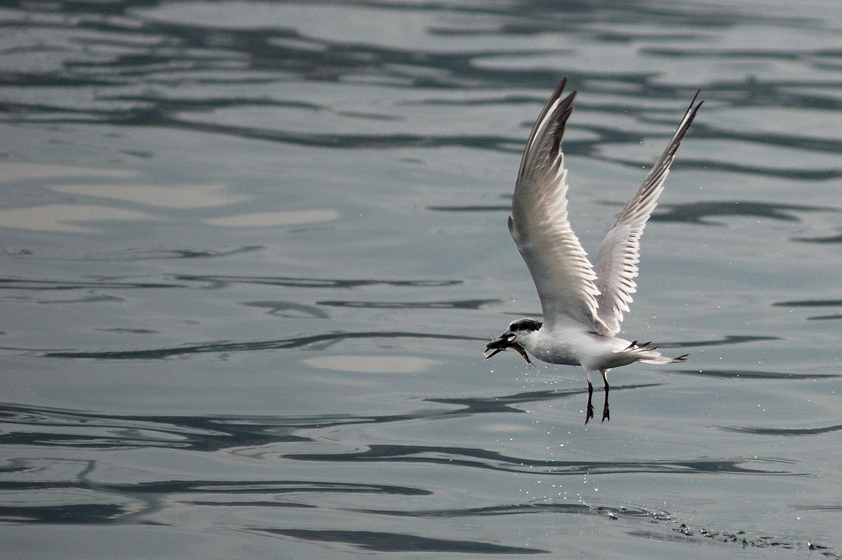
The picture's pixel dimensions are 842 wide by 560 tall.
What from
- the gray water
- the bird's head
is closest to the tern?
the bird's head

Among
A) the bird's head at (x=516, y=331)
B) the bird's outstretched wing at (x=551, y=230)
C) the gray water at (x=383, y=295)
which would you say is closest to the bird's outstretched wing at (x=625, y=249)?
the bird's outstretched wing at (x=551, y=230)

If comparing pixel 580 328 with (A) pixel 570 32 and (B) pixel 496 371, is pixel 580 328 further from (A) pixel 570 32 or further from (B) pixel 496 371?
(A) pixel 570 32

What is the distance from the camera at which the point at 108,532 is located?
937 centimetres

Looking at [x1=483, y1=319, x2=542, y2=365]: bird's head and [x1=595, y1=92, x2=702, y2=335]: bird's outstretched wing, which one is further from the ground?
[x1=595, y1=92, x2=702, y2=335]: bird's outstretched wing

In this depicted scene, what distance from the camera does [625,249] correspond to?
1029cm

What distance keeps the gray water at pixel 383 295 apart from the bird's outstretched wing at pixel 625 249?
4.99 ft

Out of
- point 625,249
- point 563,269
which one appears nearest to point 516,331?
point 563,269

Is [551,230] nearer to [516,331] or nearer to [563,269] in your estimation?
[563,269]

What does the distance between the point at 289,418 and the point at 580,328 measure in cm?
350

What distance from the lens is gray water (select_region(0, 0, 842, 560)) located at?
32.5ft

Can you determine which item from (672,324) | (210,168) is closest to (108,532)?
(672,324)

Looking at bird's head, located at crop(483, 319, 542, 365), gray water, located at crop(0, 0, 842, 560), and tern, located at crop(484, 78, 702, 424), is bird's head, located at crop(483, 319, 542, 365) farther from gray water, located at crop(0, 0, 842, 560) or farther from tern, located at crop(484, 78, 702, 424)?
gray water, located at crop(0, 0, 842, 560)

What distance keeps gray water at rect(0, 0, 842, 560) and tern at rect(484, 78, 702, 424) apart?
1.38 meters

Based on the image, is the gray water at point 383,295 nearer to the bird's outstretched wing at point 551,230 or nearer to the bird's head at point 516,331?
the bird's head at point 516,331
